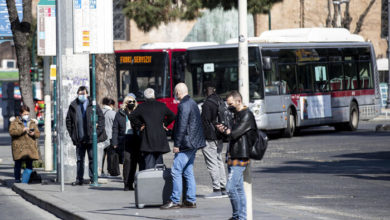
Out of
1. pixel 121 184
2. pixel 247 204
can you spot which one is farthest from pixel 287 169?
pixel 247 204

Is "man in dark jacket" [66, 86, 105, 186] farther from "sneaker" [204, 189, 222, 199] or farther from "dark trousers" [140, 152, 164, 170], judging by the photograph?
"sneaker" [204, 189, 222, 199]

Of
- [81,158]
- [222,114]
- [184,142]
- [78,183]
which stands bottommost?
[78,183]

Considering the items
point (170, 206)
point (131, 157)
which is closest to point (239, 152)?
point (170, 206)

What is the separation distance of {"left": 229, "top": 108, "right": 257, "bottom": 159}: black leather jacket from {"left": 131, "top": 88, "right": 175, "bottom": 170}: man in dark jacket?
3299mm

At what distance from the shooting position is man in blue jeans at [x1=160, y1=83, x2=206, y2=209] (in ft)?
38.1

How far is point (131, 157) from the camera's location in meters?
14.5

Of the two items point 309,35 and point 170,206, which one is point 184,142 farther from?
point 309,35

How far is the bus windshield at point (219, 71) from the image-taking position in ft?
88.2

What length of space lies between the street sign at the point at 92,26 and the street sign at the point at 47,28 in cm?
220

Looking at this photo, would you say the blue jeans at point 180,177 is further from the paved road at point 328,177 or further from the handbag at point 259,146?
the handbag at point 259,146

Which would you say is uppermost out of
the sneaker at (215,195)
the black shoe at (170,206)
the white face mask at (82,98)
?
the white face mask at (82,98)

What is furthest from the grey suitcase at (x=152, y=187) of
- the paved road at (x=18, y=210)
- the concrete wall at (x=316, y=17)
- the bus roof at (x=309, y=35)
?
the concrete wall at (x=316, y=17)

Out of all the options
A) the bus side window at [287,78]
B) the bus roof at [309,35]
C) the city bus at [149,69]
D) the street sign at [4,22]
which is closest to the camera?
the street sign at [4,22]

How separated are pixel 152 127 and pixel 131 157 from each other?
5.62 feet
